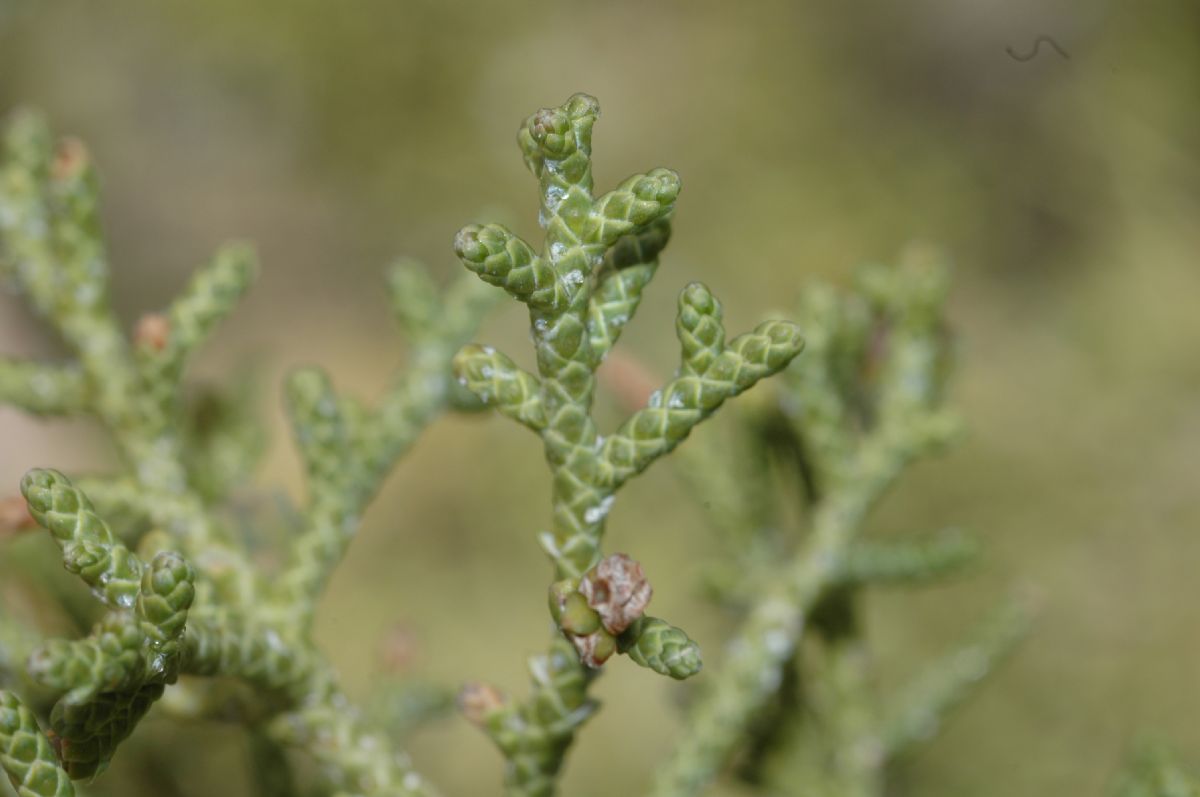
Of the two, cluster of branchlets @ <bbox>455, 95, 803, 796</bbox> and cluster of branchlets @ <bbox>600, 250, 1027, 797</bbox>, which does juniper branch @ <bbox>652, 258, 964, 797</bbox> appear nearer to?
cluster of branchlets @ <bbox>600, 250, 1027, 797</bbox>

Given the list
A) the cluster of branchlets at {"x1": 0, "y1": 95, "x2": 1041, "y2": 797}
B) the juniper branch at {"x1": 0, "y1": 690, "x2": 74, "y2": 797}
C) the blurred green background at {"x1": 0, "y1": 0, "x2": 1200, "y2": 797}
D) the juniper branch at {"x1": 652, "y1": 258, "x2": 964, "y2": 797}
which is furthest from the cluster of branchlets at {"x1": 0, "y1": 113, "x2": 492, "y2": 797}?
the blurred green background at {"x1": 0, "y1": 0, "x2": 1200, "y2": 797}

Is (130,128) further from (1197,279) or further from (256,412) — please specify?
(1197,279)

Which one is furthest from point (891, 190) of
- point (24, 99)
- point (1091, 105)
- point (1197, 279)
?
point (24, 99)

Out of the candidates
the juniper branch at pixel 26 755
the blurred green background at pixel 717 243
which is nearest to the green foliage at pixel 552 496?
the juniper branch at pixel 26 755

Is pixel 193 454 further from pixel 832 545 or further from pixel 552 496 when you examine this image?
pixel 832 545

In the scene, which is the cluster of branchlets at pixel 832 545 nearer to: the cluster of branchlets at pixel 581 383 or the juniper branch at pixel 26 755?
the cluster of branchlets at pixel 581 383

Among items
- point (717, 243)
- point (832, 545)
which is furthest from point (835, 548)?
point (717, 243)
